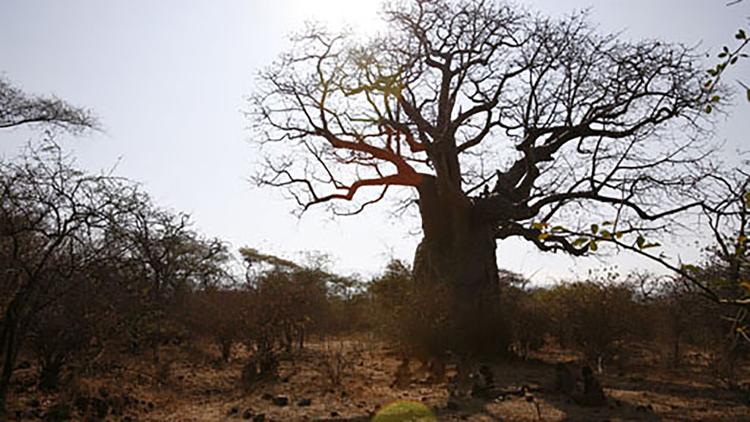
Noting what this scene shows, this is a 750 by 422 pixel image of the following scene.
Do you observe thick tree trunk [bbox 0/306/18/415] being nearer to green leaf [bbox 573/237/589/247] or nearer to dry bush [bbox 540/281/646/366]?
green leaf [bbox 573/237/589/247]

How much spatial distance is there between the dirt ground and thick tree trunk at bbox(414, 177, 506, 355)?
Result: 1.13 metres

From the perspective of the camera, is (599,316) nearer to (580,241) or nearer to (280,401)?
(280,401)

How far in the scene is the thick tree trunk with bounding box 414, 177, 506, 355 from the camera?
35.3ft

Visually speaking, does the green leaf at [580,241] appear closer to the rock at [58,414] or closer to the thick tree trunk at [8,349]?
the rock at [58,414]

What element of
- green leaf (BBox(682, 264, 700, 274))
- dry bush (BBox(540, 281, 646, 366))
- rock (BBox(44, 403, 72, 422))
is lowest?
rock (BBox(44, 403, 72, 422))

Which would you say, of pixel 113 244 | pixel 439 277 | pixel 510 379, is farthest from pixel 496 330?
pixel 113 244

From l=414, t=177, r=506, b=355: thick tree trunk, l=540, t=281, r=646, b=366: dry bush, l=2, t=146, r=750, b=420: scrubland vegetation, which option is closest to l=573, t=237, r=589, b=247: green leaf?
l=2, t=146, r=750, b=420: scrubland vegetation

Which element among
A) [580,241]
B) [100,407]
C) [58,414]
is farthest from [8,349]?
[580,241]

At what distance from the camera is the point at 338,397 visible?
706cm

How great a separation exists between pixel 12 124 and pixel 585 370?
12521mm

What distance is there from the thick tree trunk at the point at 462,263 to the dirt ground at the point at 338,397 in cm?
113

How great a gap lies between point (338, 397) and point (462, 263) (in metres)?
4.85

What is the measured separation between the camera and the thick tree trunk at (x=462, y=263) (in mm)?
10773

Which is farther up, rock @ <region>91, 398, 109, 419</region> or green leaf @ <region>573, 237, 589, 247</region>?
green leaf @ <region>573, 237, 589, 247</region>
